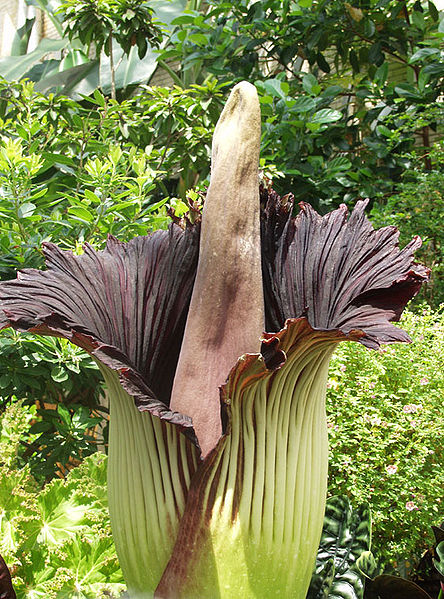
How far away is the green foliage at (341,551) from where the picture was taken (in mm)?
868

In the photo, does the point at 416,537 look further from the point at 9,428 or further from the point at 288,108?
the point at 288,108

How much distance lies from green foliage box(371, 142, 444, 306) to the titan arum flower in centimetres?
194

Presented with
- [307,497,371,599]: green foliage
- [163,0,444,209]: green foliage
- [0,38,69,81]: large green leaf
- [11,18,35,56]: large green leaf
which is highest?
[11,18,35,56]: large green leaf

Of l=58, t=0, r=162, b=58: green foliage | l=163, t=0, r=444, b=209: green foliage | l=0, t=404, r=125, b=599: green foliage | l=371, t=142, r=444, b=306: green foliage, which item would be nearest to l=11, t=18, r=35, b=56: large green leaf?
l=163, t=0, r=444, b=209: green foliage

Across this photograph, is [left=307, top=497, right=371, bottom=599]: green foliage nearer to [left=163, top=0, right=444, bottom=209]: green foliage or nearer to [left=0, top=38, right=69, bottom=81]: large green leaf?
[left=163, top=0, right=444, bottom=209]: green foliage

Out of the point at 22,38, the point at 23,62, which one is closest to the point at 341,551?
the point at 23,62

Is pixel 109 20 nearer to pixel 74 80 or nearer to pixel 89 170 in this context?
pixel 89 170

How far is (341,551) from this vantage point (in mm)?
983

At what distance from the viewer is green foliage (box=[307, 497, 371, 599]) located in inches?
34.2

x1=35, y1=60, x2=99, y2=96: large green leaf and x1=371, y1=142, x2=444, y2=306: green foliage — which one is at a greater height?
x1=35, y1=60, x2=99, y2=96: large green leaf

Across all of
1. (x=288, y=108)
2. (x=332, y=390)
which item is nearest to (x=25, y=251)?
(x=332, y=390)

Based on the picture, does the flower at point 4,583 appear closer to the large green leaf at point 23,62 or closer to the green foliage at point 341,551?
the green foliage at point 341,551

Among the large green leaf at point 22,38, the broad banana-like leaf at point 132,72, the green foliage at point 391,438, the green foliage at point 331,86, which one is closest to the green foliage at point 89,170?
the green foliage at point 331,86

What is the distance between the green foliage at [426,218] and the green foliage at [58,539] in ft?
6.26
